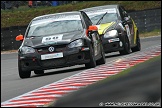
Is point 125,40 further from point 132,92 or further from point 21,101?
point 132,92

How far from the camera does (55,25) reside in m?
14.1

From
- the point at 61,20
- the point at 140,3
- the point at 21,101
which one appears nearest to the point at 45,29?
the point at 61,20

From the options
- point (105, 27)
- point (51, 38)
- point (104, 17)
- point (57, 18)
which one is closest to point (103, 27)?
point (105, 27)

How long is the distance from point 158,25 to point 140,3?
9122 mm

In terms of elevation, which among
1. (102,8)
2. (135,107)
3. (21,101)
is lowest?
(21,101)

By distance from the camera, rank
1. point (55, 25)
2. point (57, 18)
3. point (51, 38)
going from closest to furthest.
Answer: point (51, 38) < point (55, 25) < point (57, 18)

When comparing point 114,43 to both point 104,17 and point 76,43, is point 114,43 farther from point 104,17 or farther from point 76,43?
point 76,43

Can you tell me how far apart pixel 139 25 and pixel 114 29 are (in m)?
16.3

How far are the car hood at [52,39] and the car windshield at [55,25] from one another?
39 centimetres

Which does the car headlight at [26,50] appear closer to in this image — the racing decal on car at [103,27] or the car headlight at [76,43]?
the car headlight at [76,43]

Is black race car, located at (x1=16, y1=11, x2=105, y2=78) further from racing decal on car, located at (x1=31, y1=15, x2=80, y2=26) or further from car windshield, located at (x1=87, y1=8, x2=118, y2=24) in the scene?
car windshield, located at (x1=87, y1=8, x2=118, y2=24)

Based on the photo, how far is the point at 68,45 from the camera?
42.1 ft

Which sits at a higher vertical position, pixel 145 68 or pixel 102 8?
pixel 102 8

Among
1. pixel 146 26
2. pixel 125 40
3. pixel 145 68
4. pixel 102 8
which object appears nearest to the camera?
pixel 145 68
